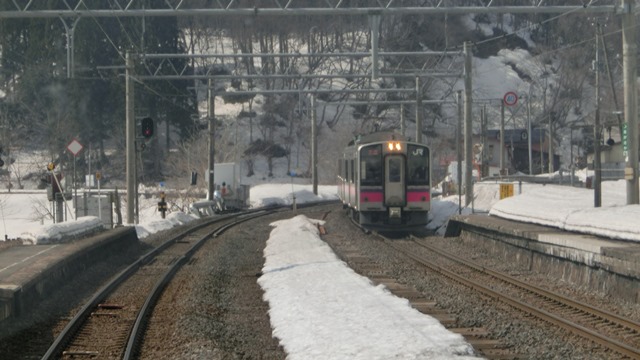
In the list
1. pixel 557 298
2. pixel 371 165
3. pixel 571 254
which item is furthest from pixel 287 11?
pixel 371 165

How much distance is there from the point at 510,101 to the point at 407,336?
37.2m

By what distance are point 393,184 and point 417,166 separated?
0.98 m

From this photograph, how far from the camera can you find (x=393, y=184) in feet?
94.3

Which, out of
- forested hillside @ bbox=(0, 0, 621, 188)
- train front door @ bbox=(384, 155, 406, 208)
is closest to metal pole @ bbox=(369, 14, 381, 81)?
train front door @ bbox=(384, 155, 406, 208)

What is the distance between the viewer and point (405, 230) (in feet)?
98.8

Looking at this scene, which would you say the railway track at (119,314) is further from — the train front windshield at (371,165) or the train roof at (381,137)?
the train roof at (381,137)

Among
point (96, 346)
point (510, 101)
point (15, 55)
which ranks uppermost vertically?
point (15, 55)

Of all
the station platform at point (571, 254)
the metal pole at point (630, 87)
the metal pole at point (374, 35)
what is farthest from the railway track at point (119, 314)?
the metal pole at point (630, 87)

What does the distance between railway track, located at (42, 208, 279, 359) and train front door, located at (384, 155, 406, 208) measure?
8.81 metres

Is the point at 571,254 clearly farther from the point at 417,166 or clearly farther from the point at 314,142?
the point at 314,142

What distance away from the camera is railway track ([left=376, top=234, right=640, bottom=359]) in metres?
9.97

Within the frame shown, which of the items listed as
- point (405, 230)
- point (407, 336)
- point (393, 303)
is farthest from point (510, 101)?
point (407, 336)

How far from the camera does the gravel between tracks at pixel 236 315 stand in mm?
9656

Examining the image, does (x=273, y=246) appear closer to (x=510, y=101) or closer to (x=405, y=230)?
(x=405, y=230)
